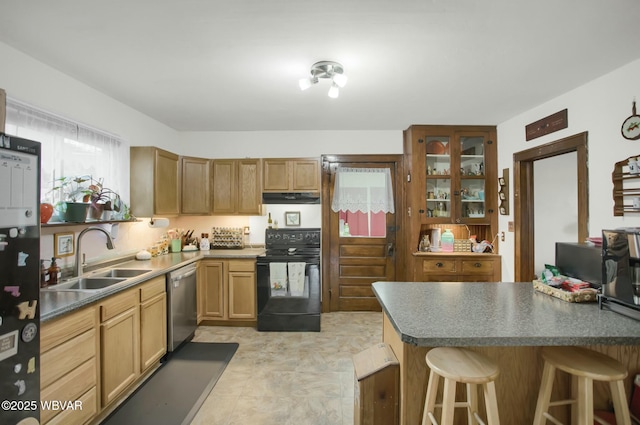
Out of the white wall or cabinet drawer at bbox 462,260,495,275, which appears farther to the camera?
Result: cabinet drawer at bbox 462,260,495,275

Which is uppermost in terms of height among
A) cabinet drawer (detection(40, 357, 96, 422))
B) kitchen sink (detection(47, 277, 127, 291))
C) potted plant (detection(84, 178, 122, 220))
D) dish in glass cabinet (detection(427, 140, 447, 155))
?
dish in glass cabinet (detection(427, 140, 447, 155))

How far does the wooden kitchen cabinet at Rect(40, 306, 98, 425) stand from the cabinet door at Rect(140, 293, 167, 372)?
47 centimetres

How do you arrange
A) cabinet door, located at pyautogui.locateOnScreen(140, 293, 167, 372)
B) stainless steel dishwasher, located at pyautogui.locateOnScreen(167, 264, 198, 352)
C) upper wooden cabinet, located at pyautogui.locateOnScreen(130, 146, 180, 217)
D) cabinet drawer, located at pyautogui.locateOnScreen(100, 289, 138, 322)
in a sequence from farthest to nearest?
upper wooden cabinet, located at pyautogui.locateOnScreen(130, 146, 180, 217), stainless steel dishwasher, located at pyautogui.locateOnScreen(167, 264, 198, 352), cabinet door, located at pyautogui.locateOnScreen(140, 293, 167, 372), cabinet drawer, located at pyautogui.locateOnScreen(100, 289, 138, 322)

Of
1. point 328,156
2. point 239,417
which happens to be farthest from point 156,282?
point 328,156

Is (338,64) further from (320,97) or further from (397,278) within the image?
(397,278)

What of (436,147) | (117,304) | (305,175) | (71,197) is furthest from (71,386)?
(436,147)

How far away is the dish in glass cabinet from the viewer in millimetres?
3658

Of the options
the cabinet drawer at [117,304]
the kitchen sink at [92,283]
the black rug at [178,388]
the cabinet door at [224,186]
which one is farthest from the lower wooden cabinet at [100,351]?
the cabinet door at [224,186]

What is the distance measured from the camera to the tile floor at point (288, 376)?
6.54ft

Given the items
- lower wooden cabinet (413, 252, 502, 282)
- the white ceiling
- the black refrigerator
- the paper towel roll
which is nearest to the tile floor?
lower wooden cabinet (413, 252, 502, 282)

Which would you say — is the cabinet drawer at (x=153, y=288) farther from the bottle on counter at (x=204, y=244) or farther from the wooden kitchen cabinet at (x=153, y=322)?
the bottle on counter at (x=204, y=244)

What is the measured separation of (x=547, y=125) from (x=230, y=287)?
382 cm

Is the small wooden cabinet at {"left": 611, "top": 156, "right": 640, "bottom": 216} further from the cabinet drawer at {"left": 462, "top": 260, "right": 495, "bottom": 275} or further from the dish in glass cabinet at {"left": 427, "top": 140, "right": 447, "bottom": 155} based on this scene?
the dish in glass cabinet at {"left": 427, "top": 140, "right": 447, "bottom": 155}

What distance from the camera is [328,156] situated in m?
3.95
